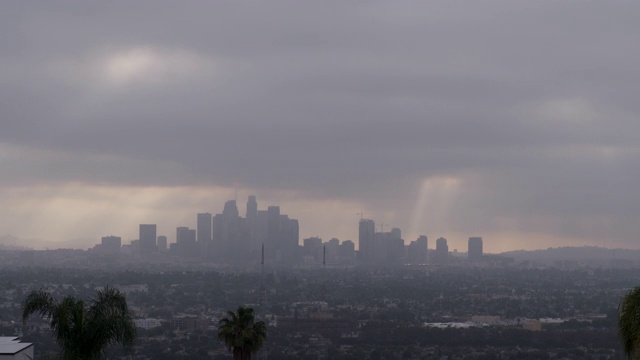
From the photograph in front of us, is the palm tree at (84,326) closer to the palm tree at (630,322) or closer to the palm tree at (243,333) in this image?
the palm tree at (243,333)

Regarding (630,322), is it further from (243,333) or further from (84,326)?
(243,333)

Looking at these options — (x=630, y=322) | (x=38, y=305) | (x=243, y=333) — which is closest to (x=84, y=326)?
(x=38, y=305)

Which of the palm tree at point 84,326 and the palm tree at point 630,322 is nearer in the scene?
the palm tree at point 630,322

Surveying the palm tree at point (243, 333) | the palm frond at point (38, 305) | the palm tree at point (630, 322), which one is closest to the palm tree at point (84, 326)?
the palm frond at point (38, 305)

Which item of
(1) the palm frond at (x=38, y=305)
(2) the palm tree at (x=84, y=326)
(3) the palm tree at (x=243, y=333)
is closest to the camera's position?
(2) the palm tree at (x=84, y=326)

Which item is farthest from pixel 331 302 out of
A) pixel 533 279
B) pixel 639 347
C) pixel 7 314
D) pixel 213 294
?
pixel 639 347

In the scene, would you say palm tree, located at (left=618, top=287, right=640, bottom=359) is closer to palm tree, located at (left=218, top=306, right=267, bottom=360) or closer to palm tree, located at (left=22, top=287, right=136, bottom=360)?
palm tree, located at (left=22, top=287, right=136, bottom=360)

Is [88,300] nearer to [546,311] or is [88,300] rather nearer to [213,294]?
[546,311]
